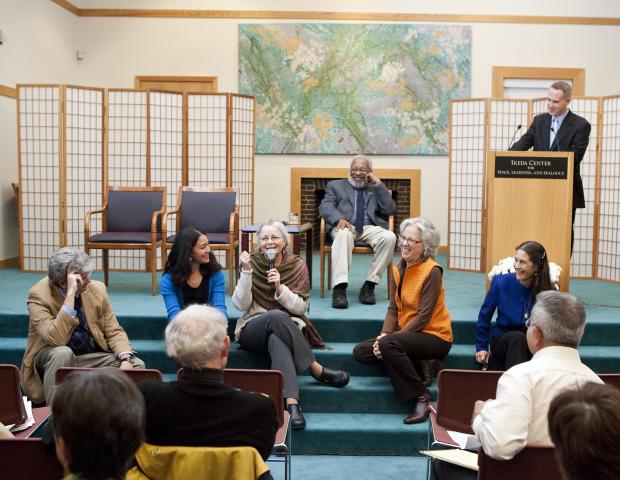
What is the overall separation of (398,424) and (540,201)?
6.46ft

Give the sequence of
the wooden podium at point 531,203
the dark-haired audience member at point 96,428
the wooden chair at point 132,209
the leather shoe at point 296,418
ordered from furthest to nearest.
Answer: the wooden chair at point 132,209, the wooden podium at point 531,203, the leather shoe at point 296,418, the dark-haired audience member at point 96,428

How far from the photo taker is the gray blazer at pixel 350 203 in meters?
6.25

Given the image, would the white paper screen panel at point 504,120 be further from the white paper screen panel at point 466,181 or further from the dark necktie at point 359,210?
the dark necktie at point 359,210

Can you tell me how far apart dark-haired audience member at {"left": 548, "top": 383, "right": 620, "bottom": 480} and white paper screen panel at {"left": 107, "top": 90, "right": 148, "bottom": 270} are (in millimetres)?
6517

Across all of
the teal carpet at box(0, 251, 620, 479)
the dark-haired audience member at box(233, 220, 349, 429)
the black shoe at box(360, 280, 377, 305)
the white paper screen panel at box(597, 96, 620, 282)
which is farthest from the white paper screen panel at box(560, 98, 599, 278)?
the dark-haired audience member at box(233, 220, 349, 429)

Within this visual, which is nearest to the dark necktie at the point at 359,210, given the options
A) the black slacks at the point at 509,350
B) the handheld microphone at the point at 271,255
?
the handheld microphone at the point at 271,255

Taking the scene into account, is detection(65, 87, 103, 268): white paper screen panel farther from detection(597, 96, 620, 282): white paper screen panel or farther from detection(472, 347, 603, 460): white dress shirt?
detection(472, 347, 603, 460): white dress shirt

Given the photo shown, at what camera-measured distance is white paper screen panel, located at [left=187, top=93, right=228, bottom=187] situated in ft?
24.7

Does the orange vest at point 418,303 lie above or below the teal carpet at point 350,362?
above

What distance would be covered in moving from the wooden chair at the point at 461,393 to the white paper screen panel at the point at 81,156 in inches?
203

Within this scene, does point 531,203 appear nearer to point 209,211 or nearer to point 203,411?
point 209,211

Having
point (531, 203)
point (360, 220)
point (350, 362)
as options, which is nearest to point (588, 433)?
point (350, 362)

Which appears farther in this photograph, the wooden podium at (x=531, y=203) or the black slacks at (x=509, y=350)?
the wooden podium at (x=531, y=203)

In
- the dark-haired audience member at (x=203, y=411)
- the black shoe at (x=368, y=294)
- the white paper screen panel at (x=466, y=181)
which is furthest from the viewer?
the white paper screen panel at (x=466, y=181)
